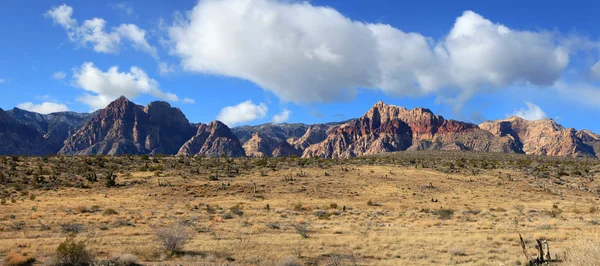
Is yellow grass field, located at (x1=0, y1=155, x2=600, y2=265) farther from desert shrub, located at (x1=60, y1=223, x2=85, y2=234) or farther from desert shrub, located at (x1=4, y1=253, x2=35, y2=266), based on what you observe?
desert shrub, located at (x1=4, y1=253, x2=35, y2=266)

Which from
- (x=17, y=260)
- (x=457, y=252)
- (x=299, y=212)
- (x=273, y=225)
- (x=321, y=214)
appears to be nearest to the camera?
(x=17, y=260)

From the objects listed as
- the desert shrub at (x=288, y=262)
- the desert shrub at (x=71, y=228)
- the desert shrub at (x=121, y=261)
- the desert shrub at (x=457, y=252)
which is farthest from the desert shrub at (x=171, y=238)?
the desert shrub at (x=457, y=252)

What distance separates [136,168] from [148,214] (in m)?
32.8

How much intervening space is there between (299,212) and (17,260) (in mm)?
23288

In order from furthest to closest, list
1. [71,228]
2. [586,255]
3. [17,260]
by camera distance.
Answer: [71,228]
[17,260]
[586,255]

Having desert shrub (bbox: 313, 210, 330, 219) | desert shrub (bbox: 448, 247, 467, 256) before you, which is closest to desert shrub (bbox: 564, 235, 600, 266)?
desert shrub (bbox: 448, 247, 467, 256)

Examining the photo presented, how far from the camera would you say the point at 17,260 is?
16.1 metres

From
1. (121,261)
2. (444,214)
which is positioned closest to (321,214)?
(444,214)

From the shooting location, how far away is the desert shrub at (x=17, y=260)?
15894 mm

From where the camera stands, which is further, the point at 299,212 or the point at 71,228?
the point at 299,212

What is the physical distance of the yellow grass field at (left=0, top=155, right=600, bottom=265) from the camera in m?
19.1

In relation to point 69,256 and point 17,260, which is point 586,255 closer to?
point 69,256

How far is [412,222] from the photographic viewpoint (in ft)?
98.2

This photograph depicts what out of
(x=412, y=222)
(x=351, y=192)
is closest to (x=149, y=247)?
(x=412, y=222)
